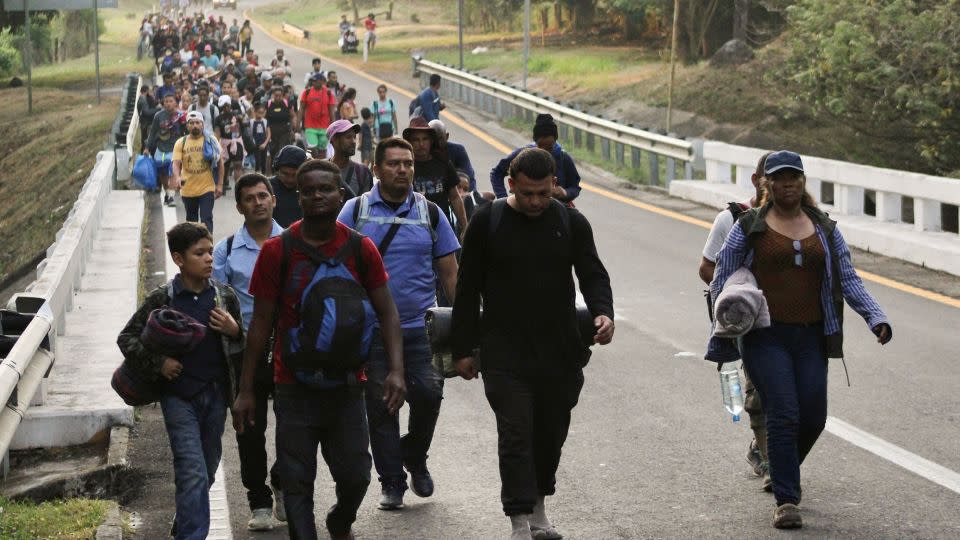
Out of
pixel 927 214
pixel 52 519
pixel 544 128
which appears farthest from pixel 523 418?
pixel 927 214

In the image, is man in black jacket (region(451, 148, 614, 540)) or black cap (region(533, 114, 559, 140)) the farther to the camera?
→ black cap (region(533, 114, 559, 140))

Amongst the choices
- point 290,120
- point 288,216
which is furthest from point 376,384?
point 290,120

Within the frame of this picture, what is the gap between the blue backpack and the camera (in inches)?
250

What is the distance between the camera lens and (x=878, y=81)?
23109mm

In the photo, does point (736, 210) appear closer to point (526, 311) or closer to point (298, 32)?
point (526, 311)

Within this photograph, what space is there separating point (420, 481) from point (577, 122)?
2210cm

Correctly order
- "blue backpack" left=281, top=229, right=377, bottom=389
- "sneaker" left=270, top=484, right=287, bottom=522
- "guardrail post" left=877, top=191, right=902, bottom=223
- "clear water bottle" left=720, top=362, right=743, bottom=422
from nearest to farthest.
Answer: "blue backpack" left=281, top=229, right=377, bottom=389 → "sneaker" left=270, top=484, right=287, bottom=522 → "clear water bottle" left=720, top=362, right=743, bottom=422 → "guardrail post" left=877, top=191, right=902, bottom=223

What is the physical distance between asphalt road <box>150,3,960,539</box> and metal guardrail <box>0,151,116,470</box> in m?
1.10

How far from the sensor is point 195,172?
17062 millimetres

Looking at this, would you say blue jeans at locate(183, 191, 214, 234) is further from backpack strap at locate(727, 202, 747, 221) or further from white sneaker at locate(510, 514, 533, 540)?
white sneaker at locate(510, 514, 533, 540)

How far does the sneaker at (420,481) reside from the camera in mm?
8141

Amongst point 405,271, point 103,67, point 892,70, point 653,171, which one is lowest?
point 103,67

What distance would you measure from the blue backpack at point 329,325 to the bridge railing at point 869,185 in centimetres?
748

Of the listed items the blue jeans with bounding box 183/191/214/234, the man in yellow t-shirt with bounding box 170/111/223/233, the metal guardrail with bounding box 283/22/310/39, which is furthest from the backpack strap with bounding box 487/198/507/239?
the metal guardrail with bounding box 283/22/310/39
